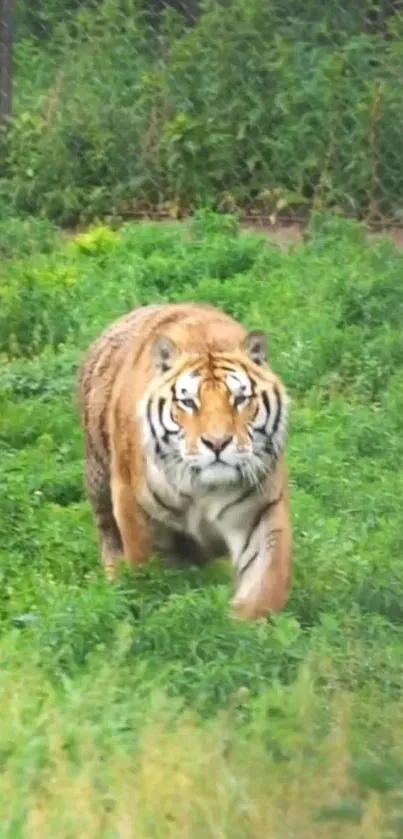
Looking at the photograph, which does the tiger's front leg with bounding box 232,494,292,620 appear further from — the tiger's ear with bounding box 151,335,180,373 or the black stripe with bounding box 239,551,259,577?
the tiger's ear with bounding box 151,335,180,373

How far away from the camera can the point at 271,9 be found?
1152cm

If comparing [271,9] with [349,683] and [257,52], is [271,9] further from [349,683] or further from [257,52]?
[349,683]

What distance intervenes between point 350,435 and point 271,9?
4281 millimetres

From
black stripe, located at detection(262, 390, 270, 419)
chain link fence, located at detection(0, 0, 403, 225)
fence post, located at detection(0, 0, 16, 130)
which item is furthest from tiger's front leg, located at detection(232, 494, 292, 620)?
fence post, located at detection(0, 0, 16, 130)

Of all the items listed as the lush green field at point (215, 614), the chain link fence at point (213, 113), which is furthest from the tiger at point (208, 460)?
the chain link fence at point (213, 113)

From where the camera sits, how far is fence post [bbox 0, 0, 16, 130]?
11.8 m

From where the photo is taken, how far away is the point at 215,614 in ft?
17.8

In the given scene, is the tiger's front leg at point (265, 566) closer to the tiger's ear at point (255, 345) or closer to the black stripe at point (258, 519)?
the black stripe at point (258, 519)

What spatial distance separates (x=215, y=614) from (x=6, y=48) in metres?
7.13

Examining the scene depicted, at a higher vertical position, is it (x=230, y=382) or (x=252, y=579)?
(x=230, y=382)

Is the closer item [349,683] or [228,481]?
[349,683]

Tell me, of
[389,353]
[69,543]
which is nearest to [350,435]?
[389,353]

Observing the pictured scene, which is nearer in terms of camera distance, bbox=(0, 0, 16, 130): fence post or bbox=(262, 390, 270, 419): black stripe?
bbox=(262, 390, 270, 419): black stripe

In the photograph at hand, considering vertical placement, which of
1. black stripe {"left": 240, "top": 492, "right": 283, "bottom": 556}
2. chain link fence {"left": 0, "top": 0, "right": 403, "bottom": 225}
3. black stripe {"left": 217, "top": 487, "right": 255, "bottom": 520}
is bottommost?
chain link fence {"left": 0, "top": 0, "right": 403, "bottom": 225}
